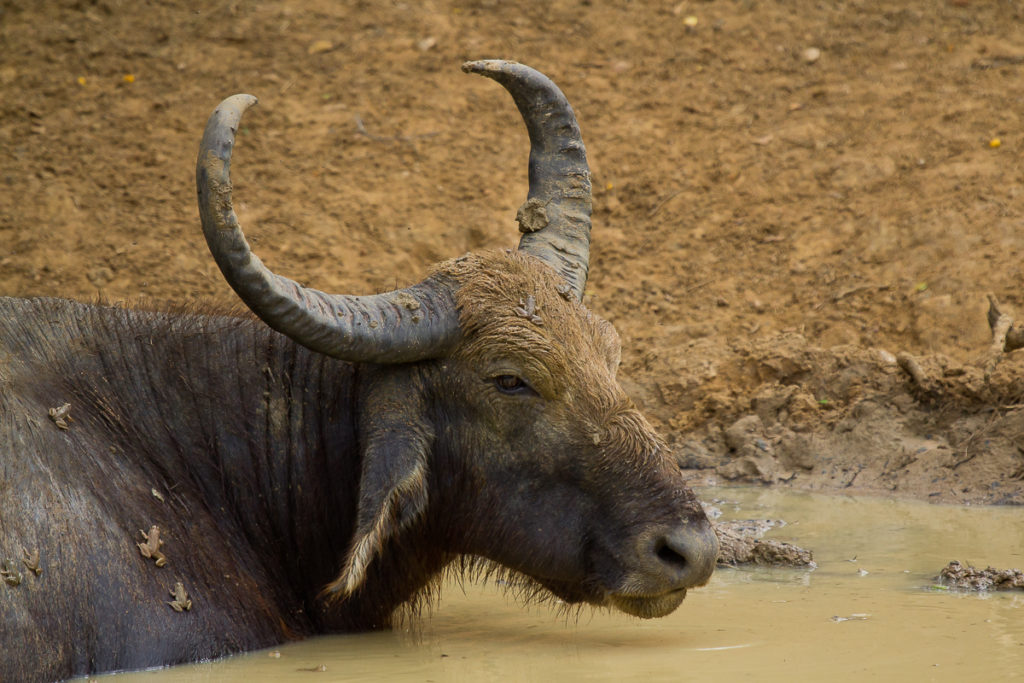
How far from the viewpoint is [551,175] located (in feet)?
21.2

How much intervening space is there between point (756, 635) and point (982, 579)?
137 cm

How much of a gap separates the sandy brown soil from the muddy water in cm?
178

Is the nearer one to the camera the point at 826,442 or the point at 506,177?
the point at 826,442

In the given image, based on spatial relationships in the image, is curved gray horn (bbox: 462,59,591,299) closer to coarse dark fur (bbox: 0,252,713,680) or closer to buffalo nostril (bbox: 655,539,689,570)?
coarse dark fur (bbox: 0,252,713,680)

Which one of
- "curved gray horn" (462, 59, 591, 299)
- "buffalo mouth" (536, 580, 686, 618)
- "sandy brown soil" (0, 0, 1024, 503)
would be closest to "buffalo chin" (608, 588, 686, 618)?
"buffalo mouth" (536, 580, 686, 618)

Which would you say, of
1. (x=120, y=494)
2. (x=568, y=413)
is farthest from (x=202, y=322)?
(x=568, y=413)

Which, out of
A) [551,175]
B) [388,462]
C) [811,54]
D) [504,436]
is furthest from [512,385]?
[811,54]

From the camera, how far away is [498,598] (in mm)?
6535

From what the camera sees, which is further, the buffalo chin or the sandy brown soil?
the sandy brown soil

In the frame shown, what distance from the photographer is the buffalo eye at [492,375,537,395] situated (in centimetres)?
524

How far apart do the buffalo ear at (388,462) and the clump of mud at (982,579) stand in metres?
2.63

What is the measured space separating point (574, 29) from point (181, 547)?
9.92m

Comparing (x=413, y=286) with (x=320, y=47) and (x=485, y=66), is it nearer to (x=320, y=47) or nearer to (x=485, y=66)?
(x=485, y=66)

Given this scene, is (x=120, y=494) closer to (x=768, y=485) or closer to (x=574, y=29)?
(x=768, y=485)
